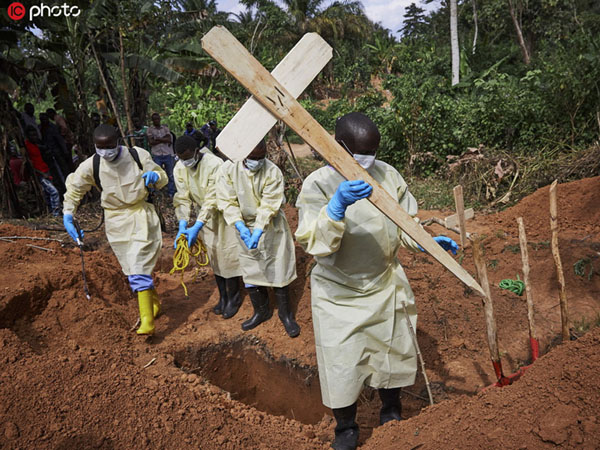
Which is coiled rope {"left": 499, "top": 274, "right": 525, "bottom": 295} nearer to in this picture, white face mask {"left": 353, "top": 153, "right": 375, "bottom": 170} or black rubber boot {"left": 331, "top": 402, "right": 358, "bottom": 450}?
black rubber boot {"left": 331, "top": 402, "right": 358, "bottom": 450}

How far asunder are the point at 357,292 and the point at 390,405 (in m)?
0.78

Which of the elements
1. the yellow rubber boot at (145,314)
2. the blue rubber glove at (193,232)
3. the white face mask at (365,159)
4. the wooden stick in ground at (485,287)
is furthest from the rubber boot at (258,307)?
the wooden stick in ground at (485,287)

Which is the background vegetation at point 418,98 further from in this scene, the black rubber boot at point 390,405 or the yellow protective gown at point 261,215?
the black rubber boot at point 390,405

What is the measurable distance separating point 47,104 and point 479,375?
20.5 metres

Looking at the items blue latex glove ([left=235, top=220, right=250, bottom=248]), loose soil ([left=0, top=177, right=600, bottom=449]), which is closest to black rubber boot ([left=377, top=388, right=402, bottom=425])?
loose soil ([left=0, top=177, right=600, bottom=449])

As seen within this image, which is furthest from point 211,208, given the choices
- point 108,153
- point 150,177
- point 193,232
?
point 108,153

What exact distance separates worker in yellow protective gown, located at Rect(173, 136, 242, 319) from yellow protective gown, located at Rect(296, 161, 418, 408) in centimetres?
206

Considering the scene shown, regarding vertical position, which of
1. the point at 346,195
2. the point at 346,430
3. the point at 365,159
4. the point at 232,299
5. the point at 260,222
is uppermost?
the point at 365,159

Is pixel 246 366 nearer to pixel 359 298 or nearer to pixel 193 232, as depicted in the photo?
pixel 193 232

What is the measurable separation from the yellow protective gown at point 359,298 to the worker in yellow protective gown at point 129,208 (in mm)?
2112

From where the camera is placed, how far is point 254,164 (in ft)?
12.3

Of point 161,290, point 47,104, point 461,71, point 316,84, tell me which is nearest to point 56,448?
point 161,290

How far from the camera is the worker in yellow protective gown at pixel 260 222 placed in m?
3.79

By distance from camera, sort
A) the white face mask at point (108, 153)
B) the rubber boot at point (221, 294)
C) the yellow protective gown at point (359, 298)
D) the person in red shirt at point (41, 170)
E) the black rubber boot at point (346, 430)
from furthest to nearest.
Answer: the person in red shirt at point (41, 170) → the rubber boot at point (221, 294) → the white face mask at point (108, 153) → the black rubber boot at point (346, 430) → the yellow protective gown at point (359, 298)
